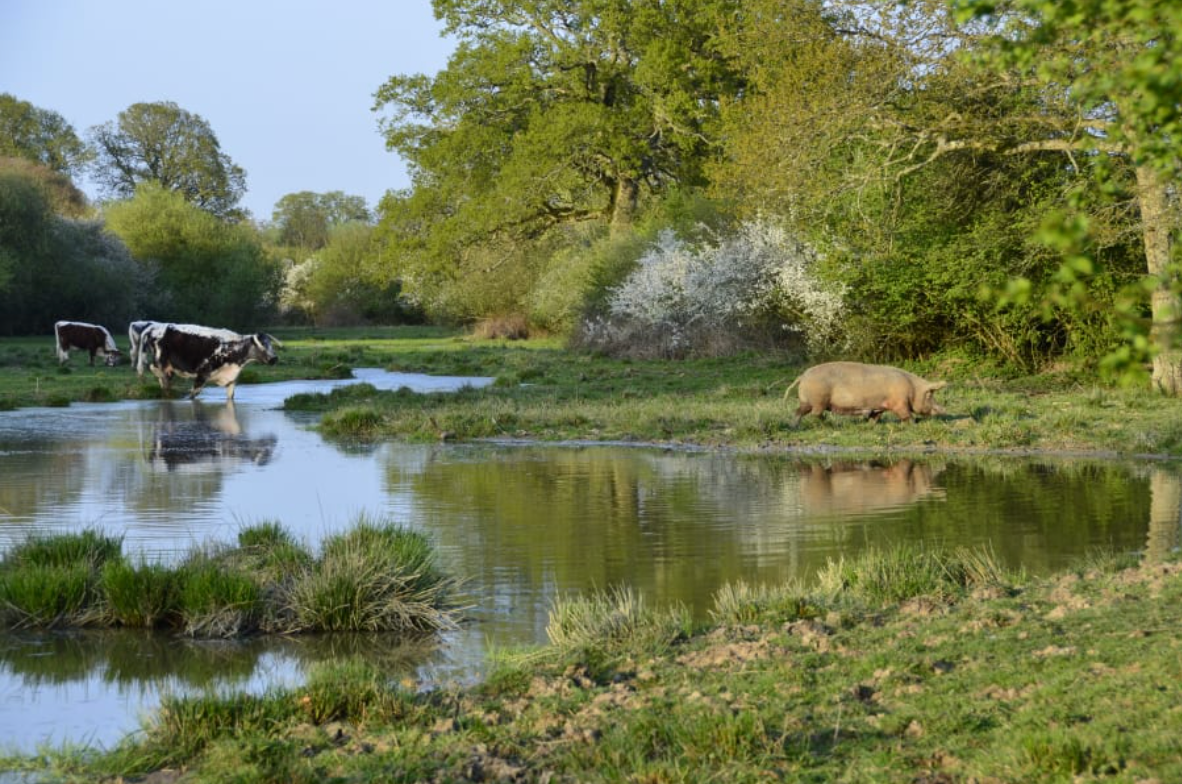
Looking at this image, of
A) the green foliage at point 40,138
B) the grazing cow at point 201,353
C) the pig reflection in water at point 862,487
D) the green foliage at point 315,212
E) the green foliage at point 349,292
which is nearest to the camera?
the pig reflection in water at point 862,487

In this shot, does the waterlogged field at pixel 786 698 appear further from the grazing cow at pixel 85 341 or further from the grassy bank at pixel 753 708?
the grazing cow at pixel 85 341

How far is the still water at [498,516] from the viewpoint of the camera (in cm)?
846

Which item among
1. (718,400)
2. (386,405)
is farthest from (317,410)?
(718,400)

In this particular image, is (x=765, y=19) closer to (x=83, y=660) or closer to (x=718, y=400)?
(x=718, y=400)

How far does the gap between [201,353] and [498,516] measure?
60.2ft

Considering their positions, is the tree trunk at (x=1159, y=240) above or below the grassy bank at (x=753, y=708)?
above

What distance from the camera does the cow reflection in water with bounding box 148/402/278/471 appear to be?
19266 mm

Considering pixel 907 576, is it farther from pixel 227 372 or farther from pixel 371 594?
pixel 227 372

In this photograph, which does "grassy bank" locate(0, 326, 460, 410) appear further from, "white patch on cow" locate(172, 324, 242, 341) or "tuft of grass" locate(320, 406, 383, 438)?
"tuft of grass" locate(320, 406, 383, 438)

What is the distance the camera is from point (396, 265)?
162 feet

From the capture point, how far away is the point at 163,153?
A: 87.9m

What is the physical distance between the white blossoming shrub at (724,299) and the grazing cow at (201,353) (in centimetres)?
1226

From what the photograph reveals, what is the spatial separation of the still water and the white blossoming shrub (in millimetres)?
13607

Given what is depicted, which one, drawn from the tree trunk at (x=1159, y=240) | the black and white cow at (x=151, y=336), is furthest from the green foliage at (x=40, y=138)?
the tree trunk at (x=1159, y=240)
